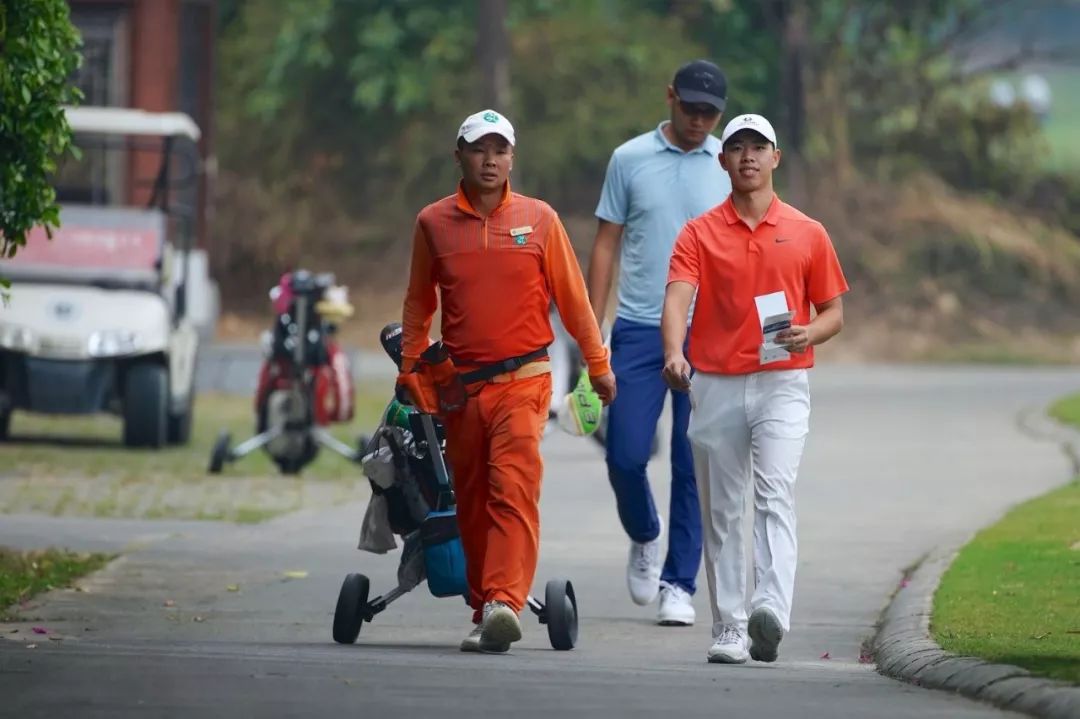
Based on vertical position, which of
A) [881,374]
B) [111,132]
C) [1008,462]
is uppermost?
[111,132]

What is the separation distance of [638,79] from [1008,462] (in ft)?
75.1

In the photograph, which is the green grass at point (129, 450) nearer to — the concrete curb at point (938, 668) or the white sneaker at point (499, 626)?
the concrete curb at point (938, 668)

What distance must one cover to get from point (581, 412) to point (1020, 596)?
2008 mm

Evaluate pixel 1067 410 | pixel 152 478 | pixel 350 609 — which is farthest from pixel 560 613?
pixel 1067 410

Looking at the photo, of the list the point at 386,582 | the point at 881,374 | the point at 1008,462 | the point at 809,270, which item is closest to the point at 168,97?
the point at 881,374

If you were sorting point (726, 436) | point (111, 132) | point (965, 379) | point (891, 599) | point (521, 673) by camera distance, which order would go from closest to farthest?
point (521, 673), point (726, 436), point (891, 599), point (111, 132), point (965, 379)

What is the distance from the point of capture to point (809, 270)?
9.07 meters

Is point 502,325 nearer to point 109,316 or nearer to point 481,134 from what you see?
point 481,134

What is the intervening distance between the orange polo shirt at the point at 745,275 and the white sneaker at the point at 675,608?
161 cm

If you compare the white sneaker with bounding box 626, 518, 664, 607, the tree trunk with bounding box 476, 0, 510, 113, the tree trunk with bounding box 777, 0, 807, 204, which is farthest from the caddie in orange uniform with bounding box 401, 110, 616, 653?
the tree trunk with bounding box 777, 0, 807, 204

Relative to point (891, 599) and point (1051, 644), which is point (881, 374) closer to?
point (891, 599)

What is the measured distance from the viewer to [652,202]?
10484 millimetres

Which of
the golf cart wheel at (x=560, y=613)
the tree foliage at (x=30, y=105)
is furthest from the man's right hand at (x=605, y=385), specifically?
the tree foliage at (x=30, y=105)

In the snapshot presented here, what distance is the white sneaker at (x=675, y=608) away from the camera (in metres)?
10.4
